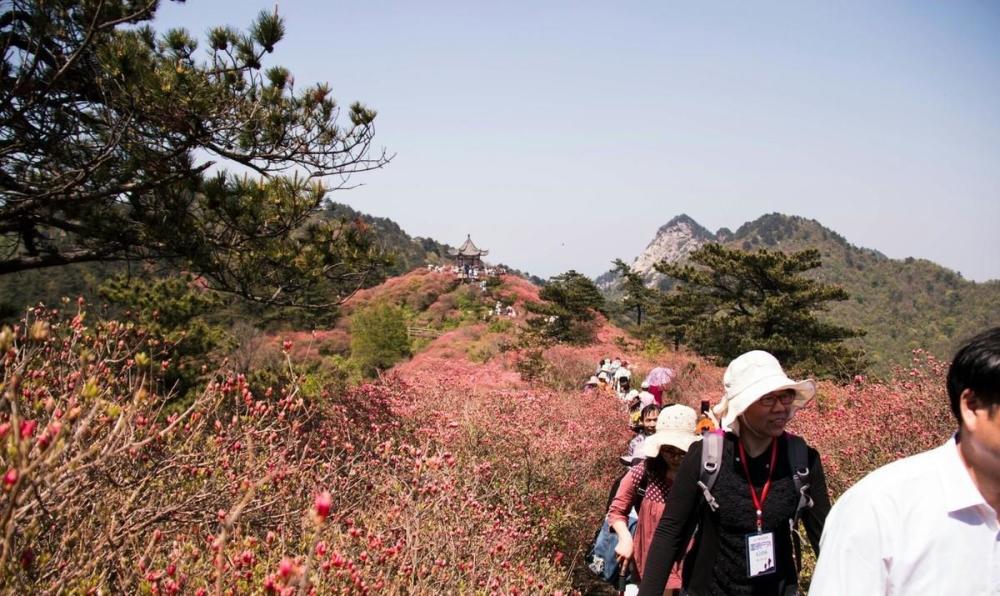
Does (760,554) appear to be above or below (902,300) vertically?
below

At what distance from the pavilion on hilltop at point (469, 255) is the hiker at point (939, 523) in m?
48.1

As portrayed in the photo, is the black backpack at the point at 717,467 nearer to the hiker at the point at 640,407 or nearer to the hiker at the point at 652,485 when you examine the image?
the hiker at the point at 652,485

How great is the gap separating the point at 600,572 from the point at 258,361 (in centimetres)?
1748

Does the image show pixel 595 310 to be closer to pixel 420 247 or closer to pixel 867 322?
pixel 867 322

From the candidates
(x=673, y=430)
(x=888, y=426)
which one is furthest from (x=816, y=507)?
(x=888, y=426)

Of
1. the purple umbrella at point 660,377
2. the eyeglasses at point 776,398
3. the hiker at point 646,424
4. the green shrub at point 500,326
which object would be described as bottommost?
the eyeglasses at point 776,398

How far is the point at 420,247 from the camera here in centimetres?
9362

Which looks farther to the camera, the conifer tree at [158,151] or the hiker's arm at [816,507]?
the conifer tree at [158,151]

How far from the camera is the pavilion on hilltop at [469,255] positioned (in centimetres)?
4916

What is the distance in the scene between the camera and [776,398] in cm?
191

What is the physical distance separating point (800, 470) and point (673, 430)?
60 cm

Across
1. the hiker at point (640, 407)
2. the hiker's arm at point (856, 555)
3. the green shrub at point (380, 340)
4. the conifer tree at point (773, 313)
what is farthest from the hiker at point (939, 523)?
the green shrub at point (380, 340)

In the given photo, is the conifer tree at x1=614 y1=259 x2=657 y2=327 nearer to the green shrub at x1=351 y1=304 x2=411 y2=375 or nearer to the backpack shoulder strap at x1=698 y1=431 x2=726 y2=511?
the green shrub at x1=351 y1=304 x2=411 y2=375

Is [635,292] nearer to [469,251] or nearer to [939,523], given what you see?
[469,251]
